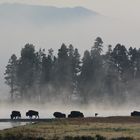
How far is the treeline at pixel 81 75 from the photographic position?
136 meters

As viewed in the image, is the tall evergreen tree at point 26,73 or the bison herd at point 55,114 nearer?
the bison herd at point 55,114

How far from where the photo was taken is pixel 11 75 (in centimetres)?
14612

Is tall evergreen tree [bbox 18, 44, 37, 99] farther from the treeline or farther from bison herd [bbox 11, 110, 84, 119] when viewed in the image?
bison herd [bbox 11, 110, 84, 119]

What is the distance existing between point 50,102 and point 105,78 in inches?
565

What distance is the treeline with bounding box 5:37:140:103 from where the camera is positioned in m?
136

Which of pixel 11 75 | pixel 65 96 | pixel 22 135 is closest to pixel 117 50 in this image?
pixel 65 96

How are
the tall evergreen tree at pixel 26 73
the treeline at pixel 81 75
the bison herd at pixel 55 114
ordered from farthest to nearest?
the tall evergreen tree at pixel 26 73 < the treeline at pixel 81 75 < the bison herd at pixel 55 114

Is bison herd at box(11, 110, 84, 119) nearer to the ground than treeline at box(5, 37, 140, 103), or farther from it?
nearer to the ground

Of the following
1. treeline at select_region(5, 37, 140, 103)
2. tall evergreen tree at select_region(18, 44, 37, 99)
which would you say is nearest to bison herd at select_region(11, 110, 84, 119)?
treeline at select_region(5, 37, 140, 103)

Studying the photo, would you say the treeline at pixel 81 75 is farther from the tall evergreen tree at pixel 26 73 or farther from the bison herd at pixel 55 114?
the bison herd at pixel 55 114

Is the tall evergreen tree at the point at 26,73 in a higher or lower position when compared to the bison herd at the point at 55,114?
higher

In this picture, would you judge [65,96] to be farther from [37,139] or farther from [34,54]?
[37,139]

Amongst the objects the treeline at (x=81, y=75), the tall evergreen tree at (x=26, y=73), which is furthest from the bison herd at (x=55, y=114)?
the tall evergreen tree at (x=26, y=73)

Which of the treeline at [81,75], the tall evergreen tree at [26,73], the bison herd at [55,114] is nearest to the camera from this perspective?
the bison herd at [55,114]
